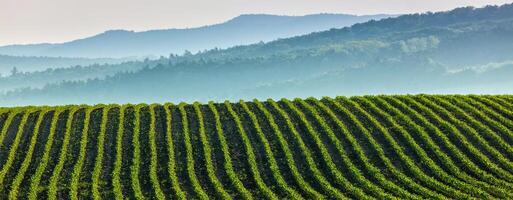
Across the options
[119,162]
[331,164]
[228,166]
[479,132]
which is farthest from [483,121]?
[119,162]

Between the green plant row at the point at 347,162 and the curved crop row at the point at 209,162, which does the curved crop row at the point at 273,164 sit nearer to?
the curved crop row at the point at 209,162

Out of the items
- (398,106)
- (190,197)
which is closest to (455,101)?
(398,106)

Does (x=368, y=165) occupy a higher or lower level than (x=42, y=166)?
lower

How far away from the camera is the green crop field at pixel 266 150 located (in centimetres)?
2841

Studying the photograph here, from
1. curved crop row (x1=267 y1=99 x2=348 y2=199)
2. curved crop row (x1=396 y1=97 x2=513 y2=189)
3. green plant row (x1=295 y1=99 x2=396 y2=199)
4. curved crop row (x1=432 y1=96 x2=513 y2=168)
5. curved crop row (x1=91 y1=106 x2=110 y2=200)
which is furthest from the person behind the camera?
curved crop row (x1=432 y1=96 x2=513 y2=168)

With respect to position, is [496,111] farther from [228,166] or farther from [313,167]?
[228,166]

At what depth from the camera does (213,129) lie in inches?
1452

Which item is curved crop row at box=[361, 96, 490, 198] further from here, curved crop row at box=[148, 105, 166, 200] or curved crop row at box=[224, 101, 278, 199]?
curved crop row at box=[148, 105, 166, 200]

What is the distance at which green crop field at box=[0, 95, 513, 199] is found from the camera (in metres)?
28.4

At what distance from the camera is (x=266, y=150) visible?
3297 cm

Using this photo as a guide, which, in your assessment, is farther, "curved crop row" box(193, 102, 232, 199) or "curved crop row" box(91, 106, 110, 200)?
"curved crop row" box(91, 106, 110, 200)

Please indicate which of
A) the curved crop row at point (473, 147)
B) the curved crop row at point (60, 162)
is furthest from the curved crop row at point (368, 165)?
the curved crop row at point (60, 162)

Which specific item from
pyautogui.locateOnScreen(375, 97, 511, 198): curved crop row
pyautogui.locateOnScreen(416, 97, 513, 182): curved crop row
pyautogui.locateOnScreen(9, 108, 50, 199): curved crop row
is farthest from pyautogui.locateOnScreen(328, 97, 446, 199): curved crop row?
pyautogui.locateOnScreen(9, 108, 50, 199): curved crop row

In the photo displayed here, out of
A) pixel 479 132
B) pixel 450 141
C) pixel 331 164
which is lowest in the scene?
pixel 331 164
